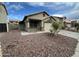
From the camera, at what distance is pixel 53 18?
2.71m

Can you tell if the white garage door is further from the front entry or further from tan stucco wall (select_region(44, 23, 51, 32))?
the front entry

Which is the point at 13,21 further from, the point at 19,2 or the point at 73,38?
the point at 73,38

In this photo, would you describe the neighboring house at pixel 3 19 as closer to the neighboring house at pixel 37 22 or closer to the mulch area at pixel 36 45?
the mulch area at pixel 36 45

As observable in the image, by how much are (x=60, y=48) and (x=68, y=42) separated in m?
0.24

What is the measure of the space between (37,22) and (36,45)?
535 mm

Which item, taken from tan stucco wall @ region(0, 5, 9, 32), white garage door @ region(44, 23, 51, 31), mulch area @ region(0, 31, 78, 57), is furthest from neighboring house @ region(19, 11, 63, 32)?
tan stucco wall @ region(0, 5, 9, 32)

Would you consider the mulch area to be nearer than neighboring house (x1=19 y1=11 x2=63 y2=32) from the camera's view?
Yes

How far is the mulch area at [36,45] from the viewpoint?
2.59 m

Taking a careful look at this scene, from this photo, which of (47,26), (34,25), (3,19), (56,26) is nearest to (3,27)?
(3,19)

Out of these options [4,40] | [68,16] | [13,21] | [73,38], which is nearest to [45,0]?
[68,16]

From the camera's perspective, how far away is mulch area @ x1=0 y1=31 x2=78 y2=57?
102 inches

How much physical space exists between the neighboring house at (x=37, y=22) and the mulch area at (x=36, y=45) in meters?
0.17

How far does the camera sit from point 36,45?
2.67 meters

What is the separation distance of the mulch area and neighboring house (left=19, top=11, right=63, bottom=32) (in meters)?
0.17
